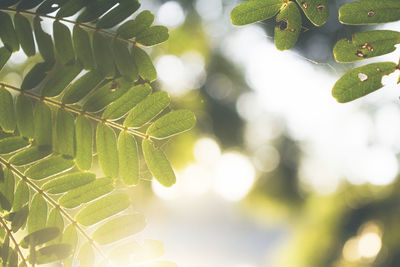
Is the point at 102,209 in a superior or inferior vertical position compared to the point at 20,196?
inferior

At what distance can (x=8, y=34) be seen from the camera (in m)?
0.88

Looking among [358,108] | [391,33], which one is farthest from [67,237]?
[358,108]

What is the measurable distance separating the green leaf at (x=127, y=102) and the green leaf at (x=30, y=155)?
17cm

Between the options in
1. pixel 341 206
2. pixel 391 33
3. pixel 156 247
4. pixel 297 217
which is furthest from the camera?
pixel 297 217

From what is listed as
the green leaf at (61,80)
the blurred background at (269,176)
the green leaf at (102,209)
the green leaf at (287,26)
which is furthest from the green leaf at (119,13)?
the blurred background at (269,176)

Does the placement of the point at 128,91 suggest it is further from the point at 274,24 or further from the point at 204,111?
the point at 204,111

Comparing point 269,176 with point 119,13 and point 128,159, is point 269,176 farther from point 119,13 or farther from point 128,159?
point 119,13

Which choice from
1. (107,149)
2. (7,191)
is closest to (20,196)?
(7,191)

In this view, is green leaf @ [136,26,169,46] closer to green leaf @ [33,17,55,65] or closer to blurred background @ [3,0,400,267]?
green leaf @ [33,17,55,65]

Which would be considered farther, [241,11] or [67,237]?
[67,237]

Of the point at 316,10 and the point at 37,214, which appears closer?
the point at 316,10

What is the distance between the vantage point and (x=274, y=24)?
846mm

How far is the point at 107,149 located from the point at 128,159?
2.5 inches

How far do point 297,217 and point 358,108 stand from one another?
3.43 metres
